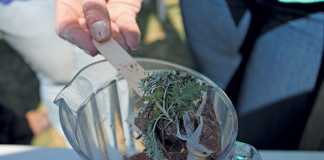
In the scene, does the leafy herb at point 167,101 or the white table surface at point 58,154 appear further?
the white table surface at point 58,154

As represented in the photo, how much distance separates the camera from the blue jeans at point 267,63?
2.60 ft

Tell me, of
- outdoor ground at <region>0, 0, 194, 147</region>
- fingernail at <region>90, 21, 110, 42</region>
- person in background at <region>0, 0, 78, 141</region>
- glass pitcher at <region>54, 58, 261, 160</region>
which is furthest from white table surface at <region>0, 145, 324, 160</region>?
outdoor ground at <region>0, 0, 194, 147</region>

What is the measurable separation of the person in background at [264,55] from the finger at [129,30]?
0.31 metres

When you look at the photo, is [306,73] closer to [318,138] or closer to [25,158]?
[318,138]

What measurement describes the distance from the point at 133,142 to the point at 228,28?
1.22ft

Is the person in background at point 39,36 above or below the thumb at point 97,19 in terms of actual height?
below

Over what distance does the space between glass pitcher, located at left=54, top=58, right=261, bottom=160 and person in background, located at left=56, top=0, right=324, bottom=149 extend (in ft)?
1.17

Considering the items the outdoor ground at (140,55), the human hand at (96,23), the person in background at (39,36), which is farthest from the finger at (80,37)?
the outdoor ground at (140,55)

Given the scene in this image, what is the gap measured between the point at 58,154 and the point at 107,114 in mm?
83

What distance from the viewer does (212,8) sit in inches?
33.0

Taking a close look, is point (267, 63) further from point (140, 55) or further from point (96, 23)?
point (140, 55)

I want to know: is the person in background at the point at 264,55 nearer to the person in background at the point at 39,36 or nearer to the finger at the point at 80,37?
the person in background at the point at 39,36

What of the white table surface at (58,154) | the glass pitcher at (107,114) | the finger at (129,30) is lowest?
the white table surface at (58,154)

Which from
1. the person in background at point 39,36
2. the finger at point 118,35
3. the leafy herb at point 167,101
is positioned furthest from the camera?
the person in background at point 39,36
